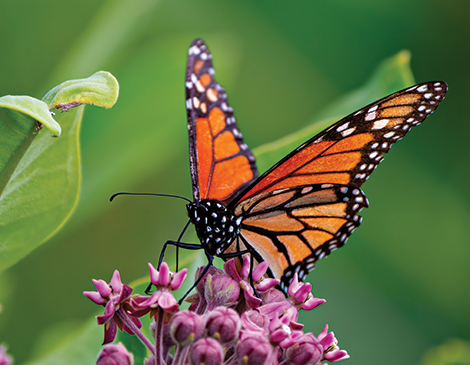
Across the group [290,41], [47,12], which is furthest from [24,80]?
[290,41]

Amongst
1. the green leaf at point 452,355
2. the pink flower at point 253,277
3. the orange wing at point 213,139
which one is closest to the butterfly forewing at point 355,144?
the orange wing at point 213,139

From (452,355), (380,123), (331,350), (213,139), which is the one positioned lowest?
(452,355)

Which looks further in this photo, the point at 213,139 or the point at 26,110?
the point at 213,139

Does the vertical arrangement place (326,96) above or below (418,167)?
above

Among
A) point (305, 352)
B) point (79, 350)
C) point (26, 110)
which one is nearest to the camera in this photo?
point (26, 110)

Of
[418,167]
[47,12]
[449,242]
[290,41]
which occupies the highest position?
[47,12]

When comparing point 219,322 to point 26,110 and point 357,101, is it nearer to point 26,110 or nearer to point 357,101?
point 26,110

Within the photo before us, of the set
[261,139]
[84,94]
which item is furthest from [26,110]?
[261,139]

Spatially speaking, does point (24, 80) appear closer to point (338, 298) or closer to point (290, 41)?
point (290, 41)

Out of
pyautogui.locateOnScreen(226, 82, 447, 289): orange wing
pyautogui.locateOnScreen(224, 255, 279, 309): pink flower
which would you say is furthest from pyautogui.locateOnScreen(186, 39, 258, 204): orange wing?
pyautogui.locateOnScreen(224, 255, 279, 309): pink flower
